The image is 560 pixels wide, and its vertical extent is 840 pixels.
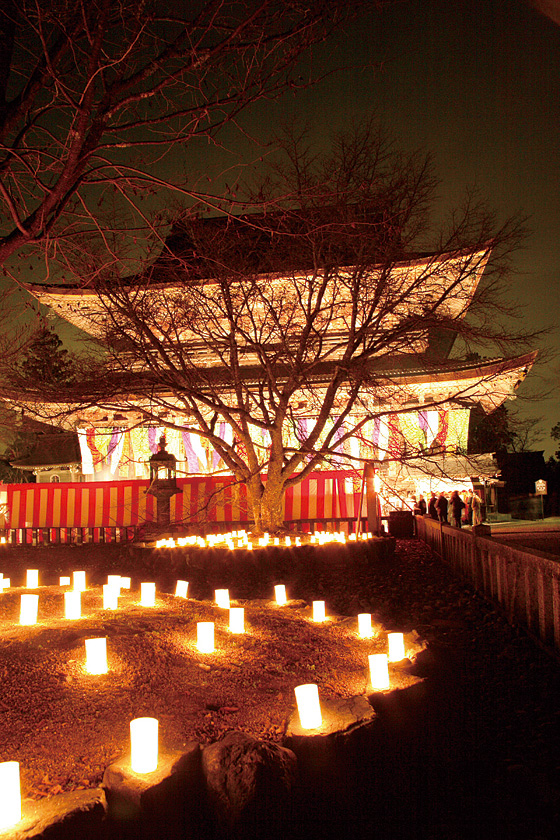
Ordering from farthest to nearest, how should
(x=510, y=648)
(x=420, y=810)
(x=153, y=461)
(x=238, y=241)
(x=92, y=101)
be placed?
1. (x=153, y=461)
2. (x=238, y=241)
3. (x=510, y=648)
4. (x=92, y=101)
5. (x=420, y=810)

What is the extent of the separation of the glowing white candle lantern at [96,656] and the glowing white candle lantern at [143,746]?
43.5 inches

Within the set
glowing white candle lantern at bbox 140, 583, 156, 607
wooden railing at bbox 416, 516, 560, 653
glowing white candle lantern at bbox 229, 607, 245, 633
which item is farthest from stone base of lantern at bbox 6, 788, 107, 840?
wooden railing at bbox 416, 516, 560, 653

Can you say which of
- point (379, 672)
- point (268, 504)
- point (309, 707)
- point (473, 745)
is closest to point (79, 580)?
point (379, 672)

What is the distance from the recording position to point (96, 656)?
12.5 feet

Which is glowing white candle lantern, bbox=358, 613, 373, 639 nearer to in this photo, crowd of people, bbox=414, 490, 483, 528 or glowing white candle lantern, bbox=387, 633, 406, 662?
glowing white candle lantern, bbox=387, 633, 406, 662

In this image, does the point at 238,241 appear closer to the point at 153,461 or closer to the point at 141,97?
the point at 153,461

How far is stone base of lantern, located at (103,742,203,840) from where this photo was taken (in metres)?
2.55

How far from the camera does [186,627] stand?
4.95 meters

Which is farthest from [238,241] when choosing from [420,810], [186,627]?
[420,810]

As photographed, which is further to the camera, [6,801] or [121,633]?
[121,633]

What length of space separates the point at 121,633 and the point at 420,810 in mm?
2562

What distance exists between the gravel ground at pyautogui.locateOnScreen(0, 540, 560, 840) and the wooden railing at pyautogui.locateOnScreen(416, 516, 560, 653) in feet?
0.65

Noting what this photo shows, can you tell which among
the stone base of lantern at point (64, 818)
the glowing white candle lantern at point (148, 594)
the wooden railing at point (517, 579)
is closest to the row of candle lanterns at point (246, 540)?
the wooden railing at point (517, 579)

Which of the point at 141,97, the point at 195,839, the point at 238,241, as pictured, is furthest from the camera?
the point at 238,241
